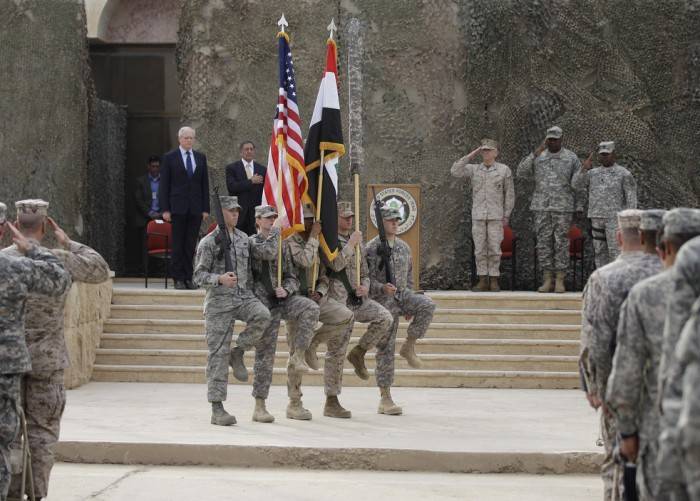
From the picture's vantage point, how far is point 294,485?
8.67m

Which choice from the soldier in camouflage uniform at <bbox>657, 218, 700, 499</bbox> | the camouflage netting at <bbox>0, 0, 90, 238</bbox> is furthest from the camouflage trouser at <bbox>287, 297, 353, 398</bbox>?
the camouflage netting at <bbox>0, 0, 90, 238</bbox>

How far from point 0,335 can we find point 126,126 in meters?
15.5

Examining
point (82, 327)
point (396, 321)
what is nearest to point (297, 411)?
point (396, 321)

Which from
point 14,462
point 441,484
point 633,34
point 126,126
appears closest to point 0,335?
point 14,462

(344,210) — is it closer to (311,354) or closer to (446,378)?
(311,354)

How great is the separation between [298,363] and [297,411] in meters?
0.45

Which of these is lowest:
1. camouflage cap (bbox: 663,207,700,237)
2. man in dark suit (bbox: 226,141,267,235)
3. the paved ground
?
the paved ground

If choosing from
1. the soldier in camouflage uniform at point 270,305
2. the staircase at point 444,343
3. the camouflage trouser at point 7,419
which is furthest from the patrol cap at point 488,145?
the camouflage trouser at point 7,419

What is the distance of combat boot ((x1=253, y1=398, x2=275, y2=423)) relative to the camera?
10.9 meters

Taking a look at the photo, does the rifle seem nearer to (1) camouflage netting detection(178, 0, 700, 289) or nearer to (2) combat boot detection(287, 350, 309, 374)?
(2) combat boot detection(287, 350, 309, 374)

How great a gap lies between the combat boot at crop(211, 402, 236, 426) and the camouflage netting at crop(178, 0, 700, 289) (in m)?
7.21

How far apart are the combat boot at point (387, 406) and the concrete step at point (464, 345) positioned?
264cm

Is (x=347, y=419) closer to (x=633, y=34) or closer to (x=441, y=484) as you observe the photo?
(x=441, y=484)

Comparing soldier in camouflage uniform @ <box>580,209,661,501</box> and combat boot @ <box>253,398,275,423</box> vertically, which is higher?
soldier in camouflage uniform @ <box>580,209,661,501</box>
